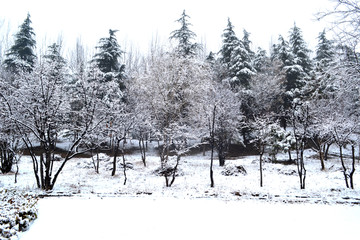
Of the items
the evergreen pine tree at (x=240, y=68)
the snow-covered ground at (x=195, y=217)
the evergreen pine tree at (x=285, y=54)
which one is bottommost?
→ the snow-covered ground at (x=195, y=217)

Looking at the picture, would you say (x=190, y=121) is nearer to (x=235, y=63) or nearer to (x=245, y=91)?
(x=245, y=91)

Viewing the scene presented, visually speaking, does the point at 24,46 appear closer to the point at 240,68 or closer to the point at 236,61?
the point at 236,61

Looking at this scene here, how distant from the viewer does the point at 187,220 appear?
5.84 m

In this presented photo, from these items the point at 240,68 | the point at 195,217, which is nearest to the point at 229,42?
the point at 240,68

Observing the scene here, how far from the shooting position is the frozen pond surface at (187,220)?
5.00 m

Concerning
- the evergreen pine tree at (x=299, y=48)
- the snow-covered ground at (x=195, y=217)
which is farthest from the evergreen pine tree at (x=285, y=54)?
the snow-covered ground at (x=195, y=217)

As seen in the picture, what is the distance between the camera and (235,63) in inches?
1095

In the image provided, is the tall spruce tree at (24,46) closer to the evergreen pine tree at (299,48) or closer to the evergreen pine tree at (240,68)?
the evergreen pine tree at (240,68)

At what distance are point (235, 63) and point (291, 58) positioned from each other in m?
8.59

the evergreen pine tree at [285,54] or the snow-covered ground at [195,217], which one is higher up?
the evergreen pine tree at [285,54]

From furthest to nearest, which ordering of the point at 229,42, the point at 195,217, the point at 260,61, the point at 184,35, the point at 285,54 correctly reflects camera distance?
1. the point at 260,61
2. the point at 285,54
3. the point at 229,42
4. the point at 184,35
5. the point at 195,217

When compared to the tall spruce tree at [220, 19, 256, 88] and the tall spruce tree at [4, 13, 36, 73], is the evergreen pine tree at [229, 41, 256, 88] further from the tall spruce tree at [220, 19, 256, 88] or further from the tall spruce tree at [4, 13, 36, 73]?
the tall spruce tree at [4, 13, 36, 73]

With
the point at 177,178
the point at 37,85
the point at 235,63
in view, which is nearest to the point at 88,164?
the point at 177,178

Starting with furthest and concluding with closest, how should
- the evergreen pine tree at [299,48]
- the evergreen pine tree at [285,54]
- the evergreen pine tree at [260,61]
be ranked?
the evergreen pine tree at [260,61], the evergreen pine tree at [299,48], the evergreen pine tree at [285,54]
